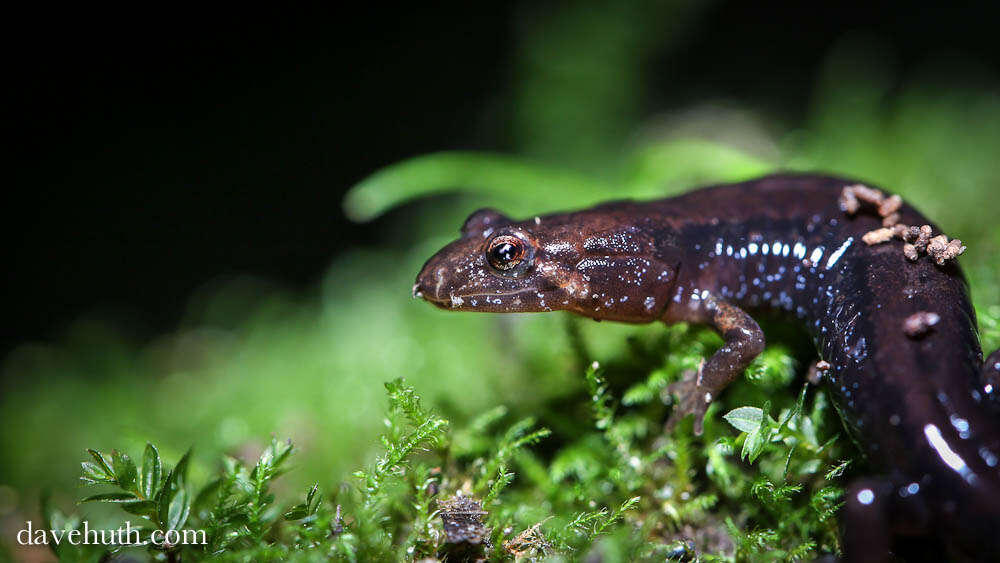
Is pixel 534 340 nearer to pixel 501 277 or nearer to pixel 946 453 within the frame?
pixel 501 277

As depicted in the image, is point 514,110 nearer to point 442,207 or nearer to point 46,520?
point 442,207

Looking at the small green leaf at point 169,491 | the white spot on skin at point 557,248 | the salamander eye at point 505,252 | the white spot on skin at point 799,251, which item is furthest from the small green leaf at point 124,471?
the white spot on skin at point 799,251

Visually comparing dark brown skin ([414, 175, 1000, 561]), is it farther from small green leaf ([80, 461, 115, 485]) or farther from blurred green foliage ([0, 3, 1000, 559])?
small green leaf ([80, 461, 115, 485])

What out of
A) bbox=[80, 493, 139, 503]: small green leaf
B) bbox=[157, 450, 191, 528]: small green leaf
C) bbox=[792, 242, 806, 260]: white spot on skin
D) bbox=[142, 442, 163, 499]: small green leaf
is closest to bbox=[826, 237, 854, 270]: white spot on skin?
bbox=[792, 242, 806, 260]: white spot on skin

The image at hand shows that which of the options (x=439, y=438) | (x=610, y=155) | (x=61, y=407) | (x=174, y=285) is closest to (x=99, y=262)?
(x=174, y=285)

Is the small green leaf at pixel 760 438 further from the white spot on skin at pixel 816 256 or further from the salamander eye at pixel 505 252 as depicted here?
the salamander eye at pixel 505 252

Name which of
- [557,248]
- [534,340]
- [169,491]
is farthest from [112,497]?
[534,340]
